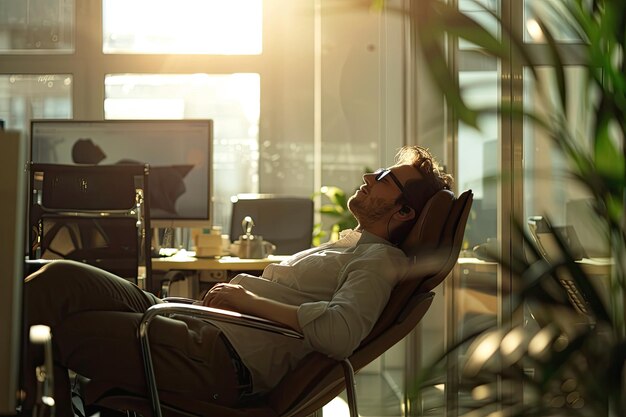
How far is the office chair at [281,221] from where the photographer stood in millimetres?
5051

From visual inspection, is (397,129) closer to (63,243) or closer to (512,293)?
(63,243)

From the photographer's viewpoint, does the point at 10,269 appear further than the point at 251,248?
No

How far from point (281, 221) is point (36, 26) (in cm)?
339

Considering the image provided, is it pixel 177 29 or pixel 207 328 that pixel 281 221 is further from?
pixel 177 29

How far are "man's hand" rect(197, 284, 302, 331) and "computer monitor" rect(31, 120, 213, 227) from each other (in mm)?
1735

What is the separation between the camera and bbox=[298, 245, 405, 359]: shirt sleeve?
224cm

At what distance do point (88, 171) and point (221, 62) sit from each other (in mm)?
4065

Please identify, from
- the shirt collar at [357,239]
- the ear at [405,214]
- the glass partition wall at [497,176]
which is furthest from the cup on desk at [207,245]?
the ear at [405,214]

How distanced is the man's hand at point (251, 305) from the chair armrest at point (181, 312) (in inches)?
3.5

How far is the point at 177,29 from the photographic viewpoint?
24.4ft

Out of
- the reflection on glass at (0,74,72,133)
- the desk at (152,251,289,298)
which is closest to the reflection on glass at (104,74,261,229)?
the reflection on glass at (0,74,72,133)

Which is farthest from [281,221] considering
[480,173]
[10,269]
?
[10,269]

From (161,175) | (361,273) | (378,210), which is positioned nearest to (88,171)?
(161,175)

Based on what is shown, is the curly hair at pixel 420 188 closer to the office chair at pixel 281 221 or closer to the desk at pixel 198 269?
the desk at pixel 198 269
